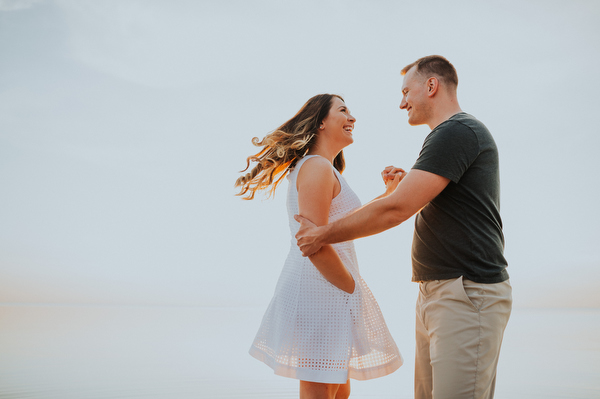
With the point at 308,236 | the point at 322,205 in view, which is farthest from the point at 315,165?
the point at 308,236

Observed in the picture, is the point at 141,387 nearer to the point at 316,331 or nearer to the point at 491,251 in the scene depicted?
the point at 316,331

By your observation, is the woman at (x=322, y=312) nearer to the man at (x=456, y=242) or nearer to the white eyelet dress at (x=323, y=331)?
the white eyelet dress at (x=323, y=331)

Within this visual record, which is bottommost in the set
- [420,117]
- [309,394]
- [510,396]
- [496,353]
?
[510,396]

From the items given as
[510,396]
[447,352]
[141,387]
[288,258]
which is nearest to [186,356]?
[141,387]

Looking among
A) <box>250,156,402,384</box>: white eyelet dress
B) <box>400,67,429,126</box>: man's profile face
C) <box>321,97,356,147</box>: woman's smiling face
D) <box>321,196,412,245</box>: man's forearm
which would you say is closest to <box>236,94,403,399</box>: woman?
<box>250,156,402,384</box>: white eyelet dress

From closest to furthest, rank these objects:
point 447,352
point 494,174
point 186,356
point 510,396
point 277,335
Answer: point 447,352 < point 494,174 < point 277,335 < point 510,396 < point 186,356

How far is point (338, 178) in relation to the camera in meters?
2.49

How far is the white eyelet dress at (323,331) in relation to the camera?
83.5 inches

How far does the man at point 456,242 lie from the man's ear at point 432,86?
220mm

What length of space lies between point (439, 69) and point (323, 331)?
153 cm

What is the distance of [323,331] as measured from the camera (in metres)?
2.17

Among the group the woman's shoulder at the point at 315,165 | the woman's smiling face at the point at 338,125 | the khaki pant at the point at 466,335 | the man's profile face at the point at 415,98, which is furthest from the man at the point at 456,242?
the woman's smiling face at the point at 338,125

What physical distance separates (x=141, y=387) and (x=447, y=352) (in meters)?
5.12

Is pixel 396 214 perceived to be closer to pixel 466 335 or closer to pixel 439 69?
pixel 466 335
